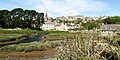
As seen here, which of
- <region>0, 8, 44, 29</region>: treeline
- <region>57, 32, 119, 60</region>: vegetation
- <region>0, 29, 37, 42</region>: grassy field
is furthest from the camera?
<region>0, 8, 44, 29</region>: treeline

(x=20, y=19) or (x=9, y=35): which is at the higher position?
(x=20, y=19)

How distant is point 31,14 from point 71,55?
382 feet

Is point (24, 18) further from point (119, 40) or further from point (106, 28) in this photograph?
point (119, 40)

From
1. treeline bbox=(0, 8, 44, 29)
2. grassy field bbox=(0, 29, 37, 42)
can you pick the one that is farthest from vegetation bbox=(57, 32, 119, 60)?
treeline bbox=(0, 8, 44, 29)

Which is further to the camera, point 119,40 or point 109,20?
point 109,20

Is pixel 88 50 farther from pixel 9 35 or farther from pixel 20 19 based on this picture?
pixel 20 19

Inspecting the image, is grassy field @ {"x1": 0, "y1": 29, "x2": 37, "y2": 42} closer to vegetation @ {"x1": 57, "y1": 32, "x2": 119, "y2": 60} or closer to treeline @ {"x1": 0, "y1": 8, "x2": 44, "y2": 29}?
treeline @ {"x1": 0, "y1": 8, "x2": 44, "y2": 29}

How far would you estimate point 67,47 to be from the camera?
42.1ft

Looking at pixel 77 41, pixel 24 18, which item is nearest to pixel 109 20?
pixel 24 18

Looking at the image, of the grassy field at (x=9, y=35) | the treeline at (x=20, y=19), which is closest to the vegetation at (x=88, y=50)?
the grassy field at (x=9, y=35)

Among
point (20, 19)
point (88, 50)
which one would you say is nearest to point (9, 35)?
point (20, 19)

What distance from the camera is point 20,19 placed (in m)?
118

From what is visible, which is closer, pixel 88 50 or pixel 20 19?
pixel 88 50

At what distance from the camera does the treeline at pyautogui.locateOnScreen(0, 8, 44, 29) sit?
4486 inches
